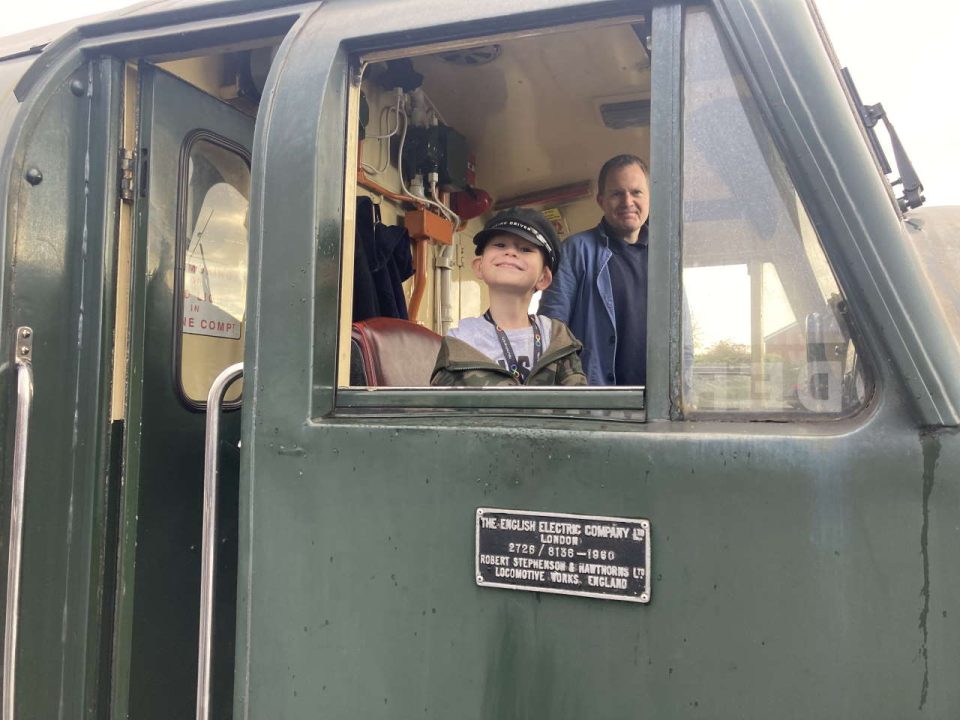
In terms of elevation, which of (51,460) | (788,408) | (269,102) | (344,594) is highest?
(269,102)

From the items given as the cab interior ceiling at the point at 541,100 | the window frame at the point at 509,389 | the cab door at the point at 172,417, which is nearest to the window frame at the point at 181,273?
the cab door at the point at 172,417

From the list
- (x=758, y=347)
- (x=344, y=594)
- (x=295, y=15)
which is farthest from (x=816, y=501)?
(x=295, y=15)

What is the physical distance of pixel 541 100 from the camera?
9.68 ft

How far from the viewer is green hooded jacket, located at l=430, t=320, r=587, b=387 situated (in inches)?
67.9

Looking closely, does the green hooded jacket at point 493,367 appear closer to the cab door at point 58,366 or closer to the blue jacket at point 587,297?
the blue jacket at point 587,297

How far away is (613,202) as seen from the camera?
100.0 inches

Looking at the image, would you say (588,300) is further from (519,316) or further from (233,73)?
(233,73)

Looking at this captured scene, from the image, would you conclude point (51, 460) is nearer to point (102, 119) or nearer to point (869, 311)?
point (102, 119)

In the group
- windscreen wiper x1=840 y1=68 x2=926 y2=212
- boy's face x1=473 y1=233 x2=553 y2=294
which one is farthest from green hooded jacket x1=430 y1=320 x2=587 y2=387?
windscreen wiper x1=840 y1=68 x2=926 y2=212

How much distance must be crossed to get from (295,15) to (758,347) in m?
1.23

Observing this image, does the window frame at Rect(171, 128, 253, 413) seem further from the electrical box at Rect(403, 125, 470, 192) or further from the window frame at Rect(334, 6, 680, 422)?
the electrical box at Rect(403, 125, 470, 192)

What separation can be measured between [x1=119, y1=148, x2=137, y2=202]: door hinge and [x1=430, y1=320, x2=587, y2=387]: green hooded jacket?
0.89 meters

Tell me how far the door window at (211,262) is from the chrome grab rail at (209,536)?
0.45 metres

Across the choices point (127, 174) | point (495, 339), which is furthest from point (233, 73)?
point (495, 339)
